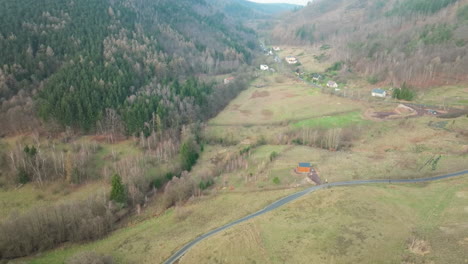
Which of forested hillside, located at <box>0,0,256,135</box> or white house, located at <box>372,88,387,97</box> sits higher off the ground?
forested hillside, located at <box>0,0,256,135</box>

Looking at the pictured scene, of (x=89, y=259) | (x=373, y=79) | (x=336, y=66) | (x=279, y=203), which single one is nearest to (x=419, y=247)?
(x=279, y=203)

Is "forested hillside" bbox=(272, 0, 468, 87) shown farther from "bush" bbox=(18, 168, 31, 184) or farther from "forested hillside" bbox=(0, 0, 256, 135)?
"bush" bbox=(18, 168, 31, 184)

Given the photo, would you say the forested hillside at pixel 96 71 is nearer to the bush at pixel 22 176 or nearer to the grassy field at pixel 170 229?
the bush at pixel 22 176

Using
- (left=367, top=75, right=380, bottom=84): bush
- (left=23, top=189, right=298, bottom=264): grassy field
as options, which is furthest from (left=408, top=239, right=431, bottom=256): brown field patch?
(left=367, top=75, right=380, bottom=84): bush

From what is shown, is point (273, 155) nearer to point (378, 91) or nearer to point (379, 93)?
point (379, 93)

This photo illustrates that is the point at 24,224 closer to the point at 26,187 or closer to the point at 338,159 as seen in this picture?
the point at 26,187

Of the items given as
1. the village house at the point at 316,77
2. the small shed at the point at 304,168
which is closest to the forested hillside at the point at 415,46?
the village house at the point at 316,77
